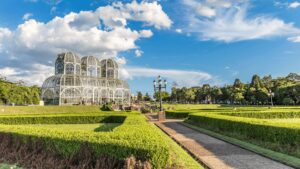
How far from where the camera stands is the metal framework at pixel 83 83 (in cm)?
5448

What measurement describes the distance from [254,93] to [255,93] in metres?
0.40

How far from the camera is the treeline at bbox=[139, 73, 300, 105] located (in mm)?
61081

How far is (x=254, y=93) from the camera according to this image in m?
74.2

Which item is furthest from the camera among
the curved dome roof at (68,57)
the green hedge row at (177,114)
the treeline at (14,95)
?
the curved dome roof at (68,57)

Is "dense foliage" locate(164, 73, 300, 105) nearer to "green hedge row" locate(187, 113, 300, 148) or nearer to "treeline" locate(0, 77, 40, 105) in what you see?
"green hedge row" locate(187, 113, 300, 148)

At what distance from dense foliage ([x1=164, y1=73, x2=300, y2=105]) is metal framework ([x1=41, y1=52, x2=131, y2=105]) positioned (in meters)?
35.0

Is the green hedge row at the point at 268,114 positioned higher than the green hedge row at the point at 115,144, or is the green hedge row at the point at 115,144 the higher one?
the green hedge row at the point at 115,144

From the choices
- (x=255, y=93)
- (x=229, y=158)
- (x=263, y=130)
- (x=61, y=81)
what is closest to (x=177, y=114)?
(x=263, y=130)

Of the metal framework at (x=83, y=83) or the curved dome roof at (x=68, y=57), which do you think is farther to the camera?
the curved dome roof at (x=68, y=57)

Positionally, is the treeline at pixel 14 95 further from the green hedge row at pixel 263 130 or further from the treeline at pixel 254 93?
the green hedge row at pixel 263 130

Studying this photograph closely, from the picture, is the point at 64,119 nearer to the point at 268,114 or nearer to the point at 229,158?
the point at 268,114

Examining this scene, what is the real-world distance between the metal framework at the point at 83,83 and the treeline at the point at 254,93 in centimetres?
1780

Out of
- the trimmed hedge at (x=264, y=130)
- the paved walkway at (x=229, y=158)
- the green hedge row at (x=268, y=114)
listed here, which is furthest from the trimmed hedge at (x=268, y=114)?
the paved walkway at (x=229, y=158)

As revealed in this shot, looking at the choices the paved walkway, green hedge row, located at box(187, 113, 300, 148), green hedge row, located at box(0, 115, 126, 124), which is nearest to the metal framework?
green hedge row, located at box(0, 115, 126, 124)
